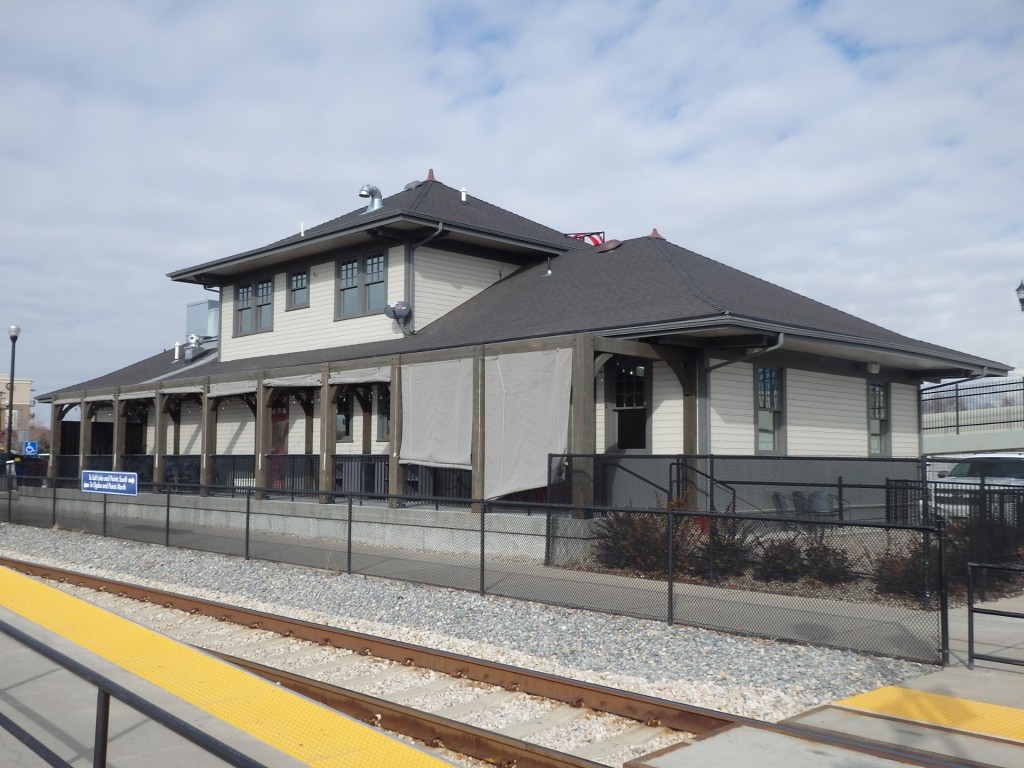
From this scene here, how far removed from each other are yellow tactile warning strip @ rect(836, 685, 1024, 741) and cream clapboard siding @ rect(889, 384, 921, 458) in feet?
50.9

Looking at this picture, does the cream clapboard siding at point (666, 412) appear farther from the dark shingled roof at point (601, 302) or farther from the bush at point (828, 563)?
the bush at point (828, 563)

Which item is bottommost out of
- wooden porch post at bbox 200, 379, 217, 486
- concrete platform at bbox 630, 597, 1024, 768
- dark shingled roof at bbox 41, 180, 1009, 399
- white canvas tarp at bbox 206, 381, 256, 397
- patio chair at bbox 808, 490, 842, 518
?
concrete platform at bbox 630, 597, 1024, 768

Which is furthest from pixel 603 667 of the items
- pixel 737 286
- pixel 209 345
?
pixel 209 345

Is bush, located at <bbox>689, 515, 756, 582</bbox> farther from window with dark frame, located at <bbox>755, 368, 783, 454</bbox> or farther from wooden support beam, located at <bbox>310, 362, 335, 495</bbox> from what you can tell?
wooden support beam, located at <bbox>310, 362, 335, 495</bbox>

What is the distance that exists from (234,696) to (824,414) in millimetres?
15551

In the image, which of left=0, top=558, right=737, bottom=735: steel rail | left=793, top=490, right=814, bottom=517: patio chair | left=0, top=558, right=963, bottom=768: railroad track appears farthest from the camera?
left=793, top=490, right=814, bottom=517: patio chair

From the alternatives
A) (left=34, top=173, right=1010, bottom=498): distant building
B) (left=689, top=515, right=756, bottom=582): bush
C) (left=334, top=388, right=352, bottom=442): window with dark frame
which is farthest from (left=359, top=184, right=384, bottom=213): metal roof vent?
(left=689, top=515, right=756, bottom=582): bush

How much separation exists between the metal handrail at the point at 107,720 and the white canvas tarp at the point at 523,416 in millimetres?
11386

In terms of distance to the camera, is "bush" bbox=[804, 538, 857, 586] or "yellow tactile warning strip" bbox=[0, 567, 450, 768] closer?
"yellow tactile warning strip" bbox=[0, 567, 450, 768]

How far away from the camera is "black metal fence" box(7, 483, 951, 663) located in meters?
9.53

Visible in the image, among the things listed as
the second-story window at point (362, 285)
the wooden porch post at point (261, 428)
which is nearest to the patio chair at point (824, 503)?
the second-story window at point (362, 285)

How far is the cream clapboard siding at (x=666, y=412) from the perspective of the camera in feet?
56.3

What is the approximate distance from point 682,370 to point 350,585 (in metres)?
7.24

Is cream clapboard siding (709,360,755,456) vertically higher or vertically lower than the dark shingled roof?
lower
